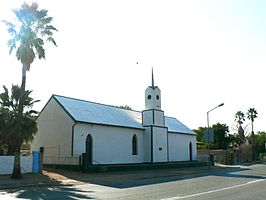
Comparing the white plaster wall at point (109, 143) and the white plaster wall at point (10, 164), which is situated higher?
the white plaster wall at point (109, 143)

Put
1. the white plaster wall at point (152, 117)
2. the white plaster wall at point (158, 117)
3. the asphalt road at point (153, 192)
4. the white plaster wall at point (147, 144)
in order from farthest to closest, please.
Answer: the white plaster wall at point (158, 117) → the white plaster wall at point (152, 117) → the white plaster wall at point (147, 144) → the asphalt road at point (153, 192)

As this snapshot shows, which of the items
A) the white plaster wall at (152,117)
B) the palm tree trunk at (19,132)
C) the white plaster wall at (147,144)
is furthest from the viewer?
the white plaster wall at (152,117)

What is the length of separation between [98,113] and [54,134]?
235 inches

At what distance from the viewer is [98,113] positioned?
40.7 metres

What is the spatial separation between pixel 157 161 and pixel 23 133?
935 inches

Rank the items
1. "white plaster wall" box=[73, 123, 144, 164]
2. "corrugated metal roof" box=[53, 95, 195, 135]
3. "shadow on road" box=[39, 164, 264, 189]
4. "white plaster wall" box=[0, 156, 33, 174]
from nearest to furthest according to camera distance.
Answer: "shadow on road" box=[39, 164, 264, 189], "white plaster wall" box=[0, 156, 33, 174], "white plaster wall" box=[73, 123, 144, 164], "corrugated metal roof" box=[53, 95, 195, 135]

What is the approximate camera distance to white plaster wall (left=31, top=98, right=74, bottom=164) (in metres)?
35.5

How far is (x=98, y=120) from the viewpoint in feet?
126

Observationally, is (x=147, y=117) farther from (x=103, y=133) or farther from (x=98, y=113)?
(x=103, y=133)

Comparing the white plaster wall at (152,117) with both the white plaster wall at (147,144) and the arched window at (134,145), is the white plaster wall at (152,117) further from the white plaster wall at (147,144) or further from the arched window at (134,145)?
the arched window at (134,145)

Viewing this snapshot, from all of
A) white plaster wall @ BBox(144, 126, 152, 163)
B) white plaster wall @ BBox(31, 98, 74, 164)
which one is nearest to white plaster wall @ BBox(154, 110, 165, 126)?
white plaster wall @ BBox(144, 126, 152, 163)

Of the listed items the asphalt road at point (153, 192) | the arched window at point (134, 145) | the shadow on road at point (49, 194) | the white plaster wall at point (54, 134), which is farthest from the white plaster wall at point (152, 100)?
the shadow on road at point (49, 194)

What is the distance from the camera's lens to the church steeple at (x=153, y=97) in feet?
157

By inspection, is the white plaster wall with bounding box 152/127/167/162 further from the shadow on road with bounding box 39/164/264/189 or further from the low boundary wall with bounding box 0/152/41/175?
the low boundary wall with bounding box 0/152/41/175
